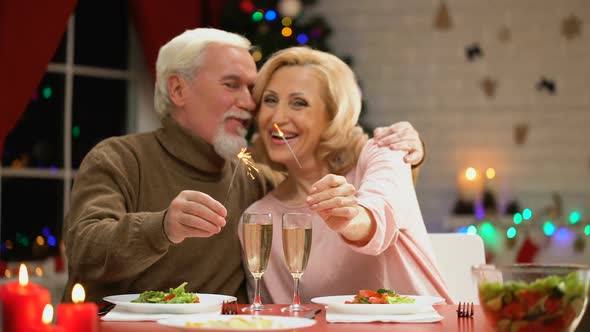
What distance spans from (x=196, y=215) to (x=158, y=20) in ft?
11.4

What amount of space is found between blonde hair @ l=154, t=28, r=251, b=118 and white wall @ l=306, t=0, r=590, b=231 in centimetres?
314

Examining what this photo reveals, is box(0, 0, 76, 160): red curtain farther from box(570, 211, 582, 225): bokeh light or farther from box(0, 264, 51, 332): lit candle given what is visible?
box(570, 211, 582, 225): bokeh light

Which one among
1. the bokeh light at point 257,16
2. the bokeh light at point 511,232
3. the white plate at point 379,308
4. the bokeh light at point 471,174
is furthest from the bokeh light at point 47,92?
the white plate at point 379,308

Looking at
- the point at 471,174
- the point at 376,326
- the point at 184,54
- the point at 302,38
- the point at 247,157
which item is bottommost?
the point at 376,326

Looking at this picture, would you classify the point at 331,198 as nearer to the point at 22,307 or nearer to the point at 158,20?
the point at 22,307

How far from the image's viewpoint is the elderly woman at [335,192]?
1923 mm

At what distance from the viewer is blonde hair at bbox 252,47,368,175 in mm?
2506

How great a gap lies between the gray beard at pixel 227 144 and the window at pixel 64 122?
2.37 m

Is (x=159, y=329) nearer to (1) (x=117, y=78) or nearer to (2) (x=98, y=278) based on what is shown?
(2) (x=98, y=278)

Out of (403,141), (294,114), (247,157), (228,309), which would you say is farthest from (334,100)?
(228,309)

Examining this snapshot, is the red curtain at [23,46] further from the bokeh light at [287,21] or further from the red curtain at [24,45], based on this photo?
the bokeh light at [287,21]

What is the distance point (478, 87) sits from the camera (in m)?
5.61

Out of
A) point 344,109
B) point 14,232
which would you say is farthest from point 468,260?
point 14,232

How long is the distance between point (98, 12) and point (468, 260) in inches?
134
